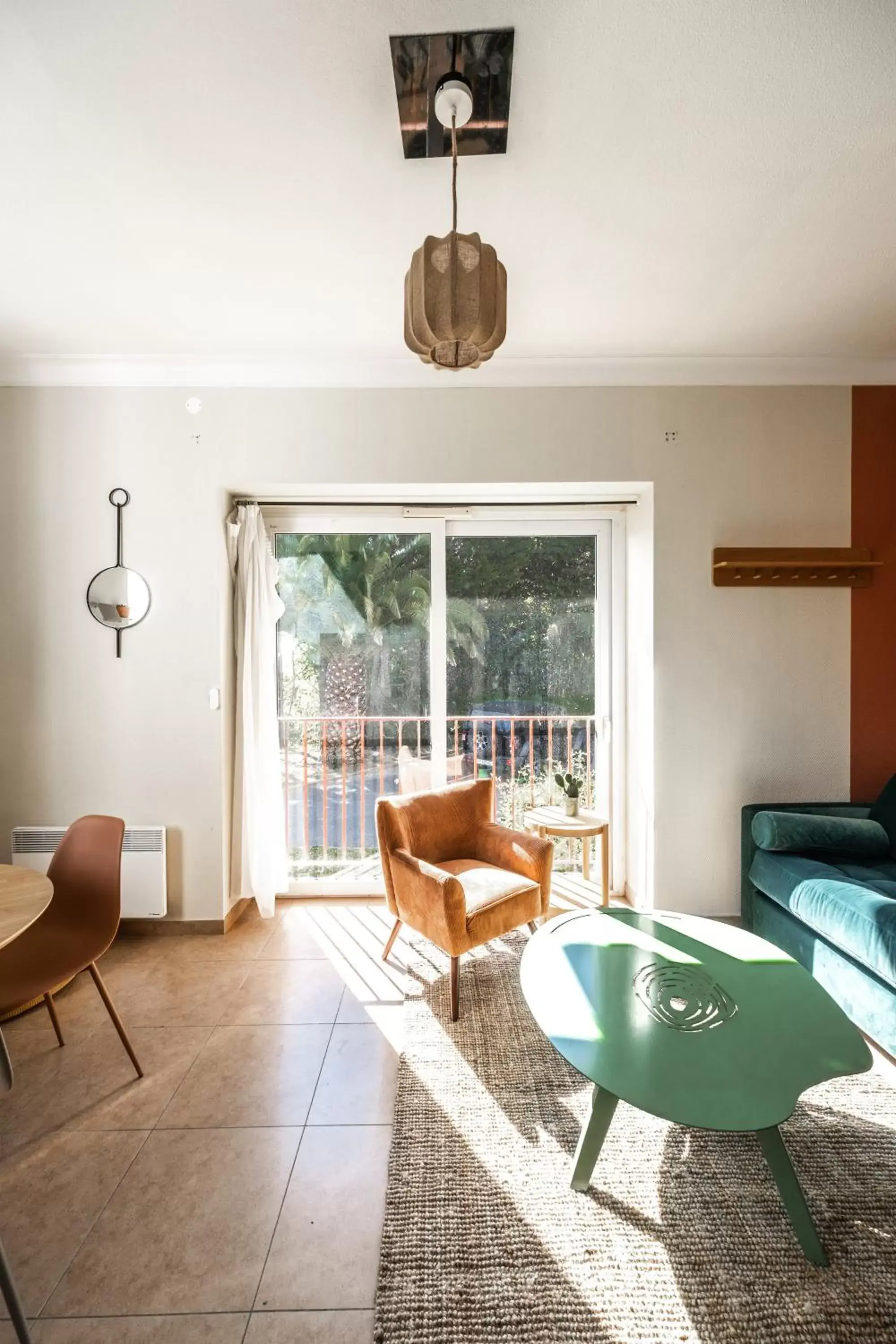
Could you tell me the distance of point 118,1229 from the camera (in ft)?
5.06

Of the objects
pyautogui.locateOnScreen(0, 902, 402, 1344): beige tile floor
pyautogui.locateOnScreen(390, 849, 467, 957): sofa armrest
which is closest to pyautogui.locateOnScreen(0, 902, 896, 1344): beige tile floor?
pyautogui.locateOnScreen(0, 902, 402, 1344): beige tile floor

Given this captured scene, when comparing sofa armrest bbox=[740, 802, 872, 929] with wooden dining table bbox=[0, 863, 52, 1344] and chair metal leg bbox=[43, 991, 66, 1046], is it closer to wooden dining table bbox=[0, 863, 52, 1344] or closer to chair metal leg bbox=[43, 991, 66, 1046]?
wooden dining table bbox=[0, 863, 52, 1344]

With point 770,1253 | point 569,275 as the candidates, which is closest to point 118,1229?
point 770,1253

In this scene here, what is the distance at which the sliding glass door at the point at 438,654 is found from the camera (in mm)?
3488

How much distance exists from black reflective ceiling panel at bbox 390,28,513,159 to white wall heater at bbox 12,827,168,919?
2.97 meters

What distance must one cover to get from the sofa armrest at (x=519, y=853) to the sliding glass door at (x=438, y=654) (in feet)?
2.13

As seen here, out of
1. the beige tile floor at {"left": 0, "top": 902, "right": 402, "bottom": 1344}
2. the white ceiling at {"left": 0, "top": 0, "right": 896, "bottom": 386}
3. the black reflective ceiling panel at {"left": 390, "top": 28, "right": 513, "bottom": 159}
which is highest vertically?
the white ceiling at {"left": 0, "top": 0, "right": 896, "bottom": 386}

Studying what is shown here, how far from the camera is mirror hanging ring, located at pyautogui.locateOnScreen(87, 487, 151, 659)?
307cm

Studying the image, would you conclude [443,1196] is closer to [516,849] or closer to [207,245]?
[516,849]

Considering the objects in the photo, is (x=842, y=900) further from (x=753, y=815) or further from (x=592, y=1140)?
(x=592, y=1140)

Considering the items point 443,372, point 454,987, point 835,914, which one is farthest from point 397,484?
point 835,914

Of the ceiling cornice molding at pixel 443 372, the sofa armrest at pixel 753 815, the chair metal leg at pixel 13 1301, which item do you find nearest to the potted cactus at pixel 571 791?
the sofa armrest at pixel 753 815

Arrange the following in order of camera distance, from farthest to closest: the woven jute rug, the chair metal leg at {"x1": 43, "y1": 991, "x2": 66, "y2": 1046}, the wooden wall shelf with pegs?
the wooden wall shelf with pegs → the chair metal leg at {"x1": 43, "y1": 991, "x2": 66, "y2": 1046} → the woven jute rug

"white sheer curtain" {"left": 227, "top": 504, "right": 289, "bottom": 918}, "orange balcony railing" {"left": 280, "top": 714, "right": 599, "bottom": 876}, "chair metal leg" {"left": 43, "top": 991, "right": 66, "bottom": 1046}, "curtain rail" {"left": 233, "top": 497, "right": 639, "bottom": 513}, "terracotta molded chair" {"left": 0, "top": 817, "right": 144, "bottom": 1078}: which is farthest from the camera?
"orange balcony railing" {"left": 280, "top": 714, "right": 599, "bottom": 876}
